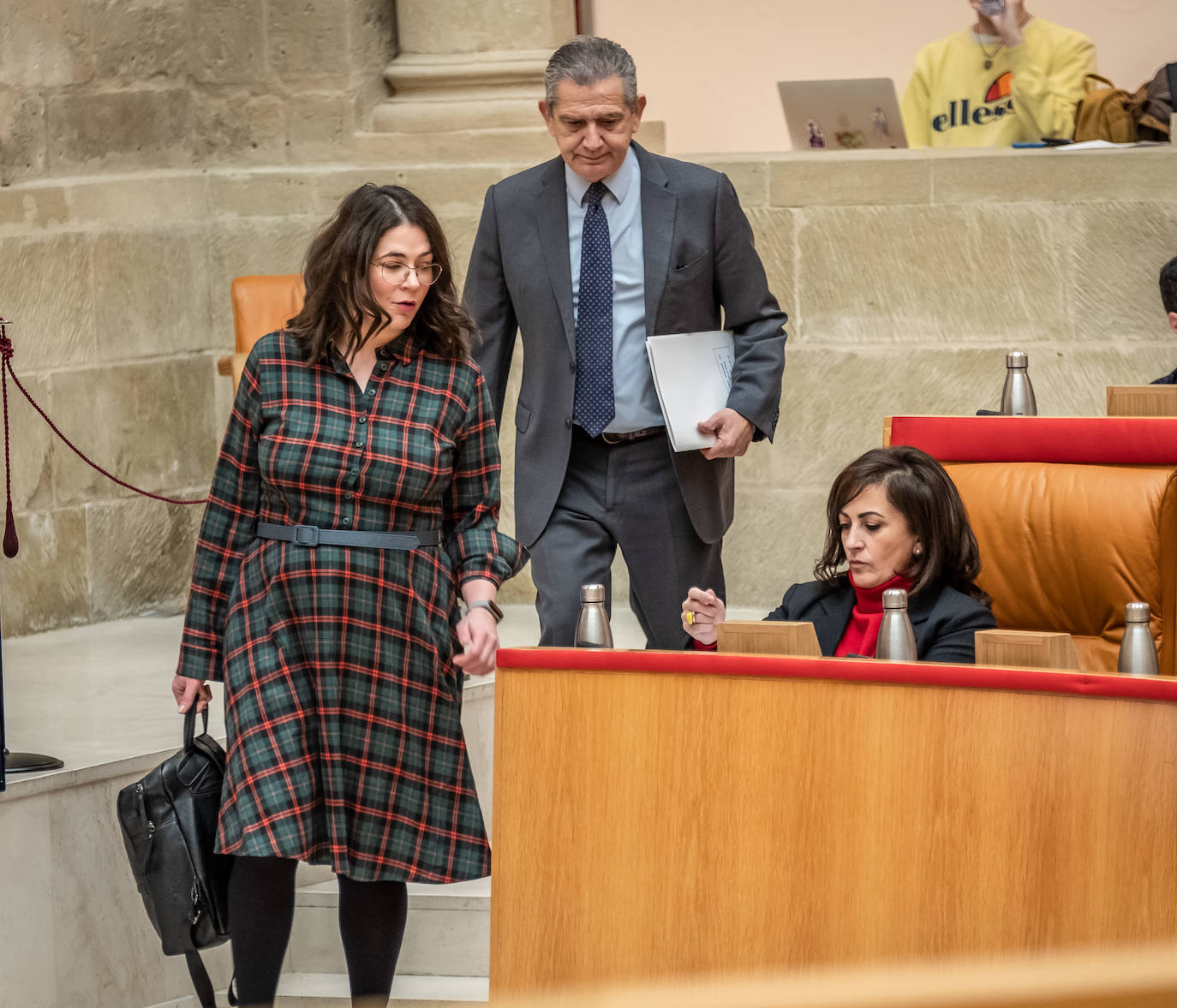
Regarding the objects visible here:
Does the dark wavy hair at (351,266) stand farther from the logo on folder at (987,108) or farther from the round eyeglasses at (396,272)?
the logo on folder at (987,108)

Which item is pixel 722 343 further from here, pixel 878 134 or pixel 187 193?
pixel 187 193

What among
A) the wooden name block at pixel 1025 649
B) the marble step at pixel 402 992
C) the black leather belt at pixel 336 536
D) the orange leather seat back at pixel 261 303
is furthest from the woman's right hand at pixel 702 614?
the orange leather seat back at pixel 261 303

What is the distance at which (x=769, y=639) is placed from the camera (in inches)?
84.2

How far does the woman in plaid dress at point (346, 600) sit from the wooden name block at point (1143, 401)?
1302 millimetres

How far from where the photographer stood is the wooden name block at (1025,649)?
200 centimetres

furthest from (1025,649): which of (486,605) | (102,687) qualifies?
(102,687)

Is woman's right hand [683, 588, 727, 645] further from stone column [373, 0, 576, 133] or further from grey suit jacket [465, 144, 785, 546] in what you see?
stone column [373, 0, 576, 133]

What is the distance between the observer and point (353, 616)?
2.64 metres

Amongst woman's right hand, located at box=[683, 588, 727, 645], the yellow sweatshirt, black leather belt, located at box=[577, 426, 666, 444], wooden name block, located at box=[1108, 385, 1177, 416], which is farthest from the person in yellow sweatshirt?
woman's right hand, located at box=[683, 588, 727, 645]

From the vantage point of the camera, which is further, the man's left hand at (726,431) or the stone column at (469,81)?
the stone column at (469,81)

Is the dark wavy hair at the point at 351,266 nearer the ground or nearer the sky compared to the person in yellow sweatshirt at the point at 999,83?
nearer the ground

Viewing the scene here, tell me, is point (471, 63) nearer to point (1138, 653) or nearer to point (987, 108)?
point (987, 108)

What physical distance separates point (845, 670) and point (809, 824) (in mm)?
184

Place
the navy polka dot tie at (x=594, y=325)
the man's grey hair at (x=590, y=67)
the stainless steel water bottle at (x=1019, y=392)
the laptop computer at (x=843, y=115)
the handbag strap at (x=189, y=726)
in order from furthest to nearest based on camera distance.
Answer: the laptop computer at (x=843, y=115) → the stainless steel water bottle at (x=1019, y=392) → the navy polka dot tie at (x=594, y=325) → the man's grey hair at (x=590, y=67) → the handbag strap at (x=189, y=726)
